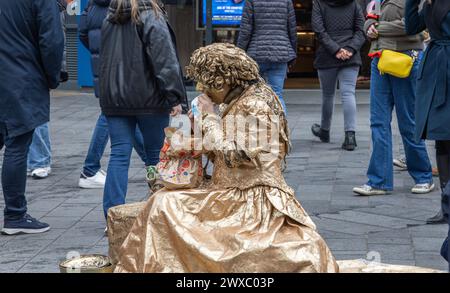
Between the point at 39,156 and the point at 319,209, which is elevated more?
the point at 319,209

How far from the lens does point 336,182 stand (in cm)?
861

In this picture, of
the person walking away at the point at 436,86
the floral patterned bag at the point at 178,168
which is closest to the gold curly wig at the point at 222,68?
the floral patterned bag at the point at 178,168

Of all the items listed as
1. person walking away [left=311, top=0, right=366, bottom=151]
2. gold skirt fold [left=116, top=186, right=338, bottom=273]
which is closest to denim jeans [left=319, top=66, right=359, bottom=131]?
person walking away [left=311, top=0, right=366, bottom=151]

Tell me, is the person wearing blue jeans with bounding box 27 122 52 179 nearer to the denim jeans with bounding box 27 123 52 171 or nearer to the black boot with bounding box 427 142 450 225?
the denim jeans with bounding box 27 123 52 171

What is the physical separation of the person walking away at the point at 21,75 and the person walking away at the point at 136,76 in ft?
1.39

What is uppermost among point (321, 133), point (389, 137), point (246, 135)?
point (246, 135)

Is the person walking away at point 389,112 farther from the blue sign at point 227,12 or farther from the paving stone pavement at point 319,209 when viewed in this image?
the blue sign at point 227,12

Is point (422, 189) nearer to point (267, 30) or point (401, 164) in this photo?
point (401, 164)

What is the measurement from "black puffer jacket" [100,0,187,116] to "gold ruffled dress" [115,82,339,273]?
1380mm

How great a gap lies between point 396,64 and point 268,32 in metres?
2.71

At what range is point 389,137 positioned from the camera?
7.97m

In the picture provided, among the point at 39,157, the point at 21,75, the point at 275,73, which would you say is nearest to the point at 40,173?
the point at 39,157
